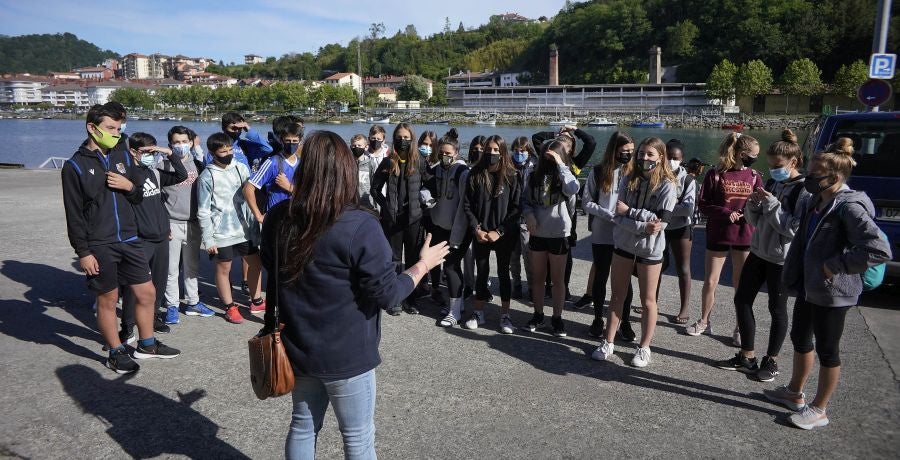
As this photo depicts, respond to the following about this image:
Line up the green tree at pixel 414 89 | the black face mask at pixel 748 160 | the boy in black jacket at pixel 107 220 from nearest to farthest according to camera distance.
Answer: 1. the boy in black jacket at pixel 107 220
2. the black face mask at pixel 748 160
3. the green tree at pixel 414 89

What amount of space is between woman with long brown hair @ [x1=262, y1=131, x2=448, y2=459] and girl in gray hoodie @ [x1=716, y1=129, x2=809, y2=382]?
3151 millimetres

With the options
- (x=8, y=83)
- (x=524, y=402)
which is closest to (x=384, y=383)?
(x=524, y=402)

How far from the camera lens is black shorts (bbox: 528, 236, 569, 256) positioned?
17.1ft

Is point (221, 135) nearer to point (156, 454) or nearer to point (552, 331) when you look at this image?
point (156, 454)

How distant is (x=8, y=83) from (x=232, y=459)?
233m

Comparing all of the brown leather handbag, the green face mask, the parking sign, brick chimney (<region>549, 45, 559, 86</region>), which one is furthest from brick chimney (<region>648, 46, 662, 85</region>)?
the brown leather handbag

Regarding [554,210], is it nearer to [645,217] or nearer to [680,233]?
[645,217]

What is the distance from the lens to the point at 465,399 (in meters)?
3.95

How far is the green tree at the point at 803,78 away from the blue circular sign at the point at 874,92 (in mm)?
100057

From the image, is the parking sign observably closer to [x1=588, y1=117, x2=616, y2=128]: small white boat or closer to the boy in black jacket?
the boy in black jacket

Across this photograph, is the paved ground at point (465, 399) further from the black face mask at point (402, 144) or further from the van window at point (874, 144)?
the black face mask at point (402, 144)

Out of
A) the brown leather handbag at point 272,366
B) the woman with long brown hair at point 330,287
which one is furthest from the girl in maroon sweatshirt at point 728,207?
the brown leather handbag at point 272,366

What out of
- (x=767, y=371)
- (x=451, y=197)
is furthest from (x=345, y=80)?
(x=767, y=371)

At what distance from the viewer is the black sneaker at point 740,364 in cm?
443
